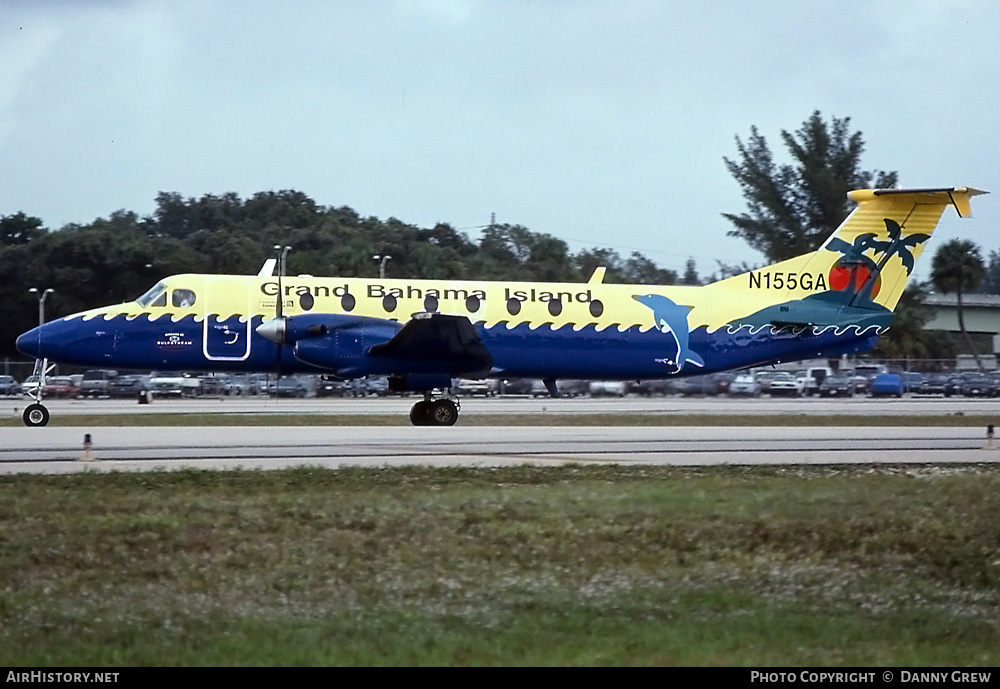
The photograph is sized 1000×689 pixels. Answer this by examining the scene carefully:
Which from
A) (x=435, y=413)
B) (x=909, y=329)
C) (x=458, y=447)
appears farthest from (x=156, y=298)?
(x=909, y=329)

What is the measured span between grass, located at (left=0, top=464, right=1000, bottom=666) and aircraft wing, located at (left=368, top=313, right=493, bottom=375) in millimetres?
9710

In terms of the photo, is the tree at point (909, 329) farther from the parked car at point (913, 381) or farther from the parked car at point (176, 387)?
the parked car at point (176, 387)

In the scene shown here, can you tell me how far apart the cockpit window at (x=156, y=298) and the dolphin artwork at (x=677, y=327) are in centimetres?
1116

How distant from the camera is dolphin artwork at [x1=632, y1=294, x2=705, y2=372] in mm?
28531

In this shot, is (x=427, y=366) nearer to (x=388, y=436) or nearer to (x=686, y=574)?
(x=388, y=436)

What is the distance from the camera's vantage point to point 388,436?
2464 centimetres

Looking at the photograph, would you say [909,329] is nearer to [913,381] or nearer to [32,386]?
[913,381]

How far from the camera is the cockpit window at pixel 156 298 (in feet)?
89.0

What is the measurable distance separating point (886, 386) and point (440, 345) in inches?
1514

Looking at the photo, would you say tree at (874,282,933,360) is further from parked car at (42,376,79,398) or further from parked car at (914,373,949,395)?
parked car at (42,376,79,398)

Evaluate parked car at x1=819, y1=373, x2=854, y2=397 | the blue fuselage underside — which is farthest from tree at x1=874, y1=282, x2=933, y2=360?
the blue fuselage underside

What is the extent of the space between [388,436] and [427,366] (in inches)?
130

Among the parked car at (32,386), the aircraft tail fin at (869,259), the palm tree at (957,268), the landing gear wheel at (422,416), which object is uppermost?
the palm tree at (957,268)

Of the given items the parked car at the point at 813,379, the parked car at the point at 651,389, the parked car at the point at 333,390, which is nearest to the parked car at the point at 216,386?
the parked car at the point at 333,390
